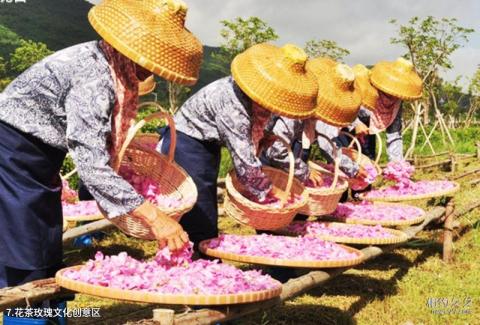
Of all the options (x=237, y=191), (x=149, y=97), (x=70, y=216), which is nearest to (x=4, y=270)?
(x=237, y=191)

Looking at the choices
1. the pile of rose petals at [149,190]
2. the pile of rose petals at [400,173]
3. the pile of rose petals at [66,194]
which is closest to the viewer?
the pile of rose petals at [149,190]

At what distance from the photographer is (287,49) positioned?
334 cm

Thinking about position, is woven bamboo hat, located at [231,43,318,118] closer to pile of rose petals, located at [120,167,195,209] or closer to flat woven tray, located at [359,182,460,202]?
pile of rose petals, located at [120,167,195,209]

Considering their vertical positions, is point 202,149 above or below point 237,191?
above

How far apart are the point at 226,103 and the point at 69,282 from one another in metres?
1.31

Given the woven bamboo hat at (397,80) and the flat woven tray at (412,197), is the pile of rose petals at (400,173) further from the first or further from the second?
the woven bamboo hat at (397,80)

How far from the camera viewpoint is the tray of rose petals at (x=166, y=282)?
2.23 m

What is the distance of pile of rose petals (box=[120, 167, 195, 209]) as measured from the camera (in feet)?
9.53

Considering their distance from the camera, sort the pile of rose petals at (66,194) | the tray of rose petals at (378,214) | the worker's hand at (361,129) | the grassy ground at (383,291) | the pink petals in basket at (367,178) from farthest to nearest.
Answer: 1. the worker's hand at (361,129)
2. the pink petals in basket at (367,178)
3. the tray of rose petals at (378,214)
4. the pile of rose petals at (66,194)
5. the grassy ground at (383,291)

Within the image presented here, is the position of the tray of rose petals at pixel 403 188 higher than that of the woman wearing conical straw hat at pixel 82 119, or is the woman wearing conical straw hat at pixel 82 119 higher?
the woman wearing conical straw hat at pixel 82 119

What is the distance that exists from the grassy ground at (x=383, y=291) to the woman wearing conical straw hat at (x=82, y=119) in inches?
48.3

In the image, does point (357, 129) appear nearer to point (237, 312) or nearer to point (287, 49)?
point (287, 49)

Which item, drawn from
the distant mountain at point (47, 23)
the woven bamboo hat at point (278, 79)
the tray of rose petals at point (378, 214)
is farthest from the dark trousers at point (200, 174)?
the distant mountain at point (47, 23)

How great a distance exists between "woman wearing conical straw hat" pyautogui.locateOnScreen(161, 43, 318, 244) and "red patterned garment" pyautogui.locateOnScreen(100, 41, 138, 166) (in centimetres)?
75
